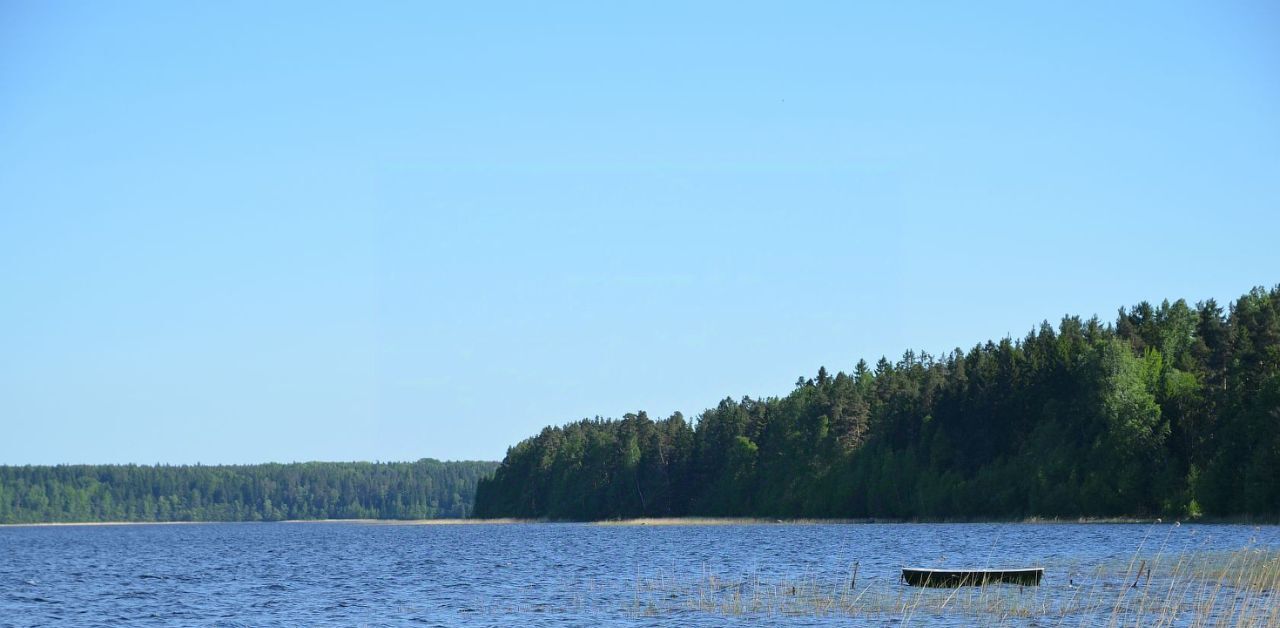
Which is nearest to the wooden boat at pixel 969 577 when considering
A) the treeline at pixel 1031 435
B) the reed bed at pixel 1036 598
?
the reed bed at pixel 1036 598

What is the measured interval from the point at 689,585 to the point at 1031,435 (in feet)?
233

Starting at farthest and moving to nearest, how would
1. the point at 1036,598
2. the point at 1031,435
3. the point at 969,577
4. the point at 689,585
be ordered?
the point at 1031,435, the point at 689,585, the point at 969,577, the point at 1036,598

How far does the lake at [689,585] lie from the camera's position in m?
37.2

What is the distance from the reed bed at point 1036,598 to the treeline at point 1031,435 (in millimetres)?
46578

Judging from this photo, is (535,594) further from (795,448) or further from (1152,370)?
(795,448)

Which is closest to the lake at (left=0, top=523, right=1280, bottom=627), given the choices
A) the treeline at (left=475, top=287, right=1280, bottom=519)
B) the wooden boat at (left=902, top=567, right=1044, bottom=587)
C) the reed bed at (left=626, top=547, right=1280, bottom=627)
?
the reed bed at (left=626, top=547, right=1280, bottom=627)

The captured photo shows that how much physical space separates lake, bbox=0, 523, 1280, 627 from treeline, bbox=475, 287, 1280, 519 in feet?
33.8

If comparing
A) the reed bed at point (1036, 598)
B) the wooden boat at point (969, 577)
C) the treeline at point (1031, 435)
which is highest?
the treeline at point (1031, 435)

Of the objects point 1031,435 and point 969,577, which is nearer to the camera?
point 969,577

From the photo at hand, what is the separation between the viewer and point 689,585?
48125 millimetres

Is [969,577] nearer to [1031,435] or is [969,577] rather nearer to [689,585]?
[689,585]

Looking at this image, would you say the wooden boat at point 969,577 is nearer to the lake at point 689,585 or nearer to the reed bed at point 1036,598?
the reed bed at point 1036,598

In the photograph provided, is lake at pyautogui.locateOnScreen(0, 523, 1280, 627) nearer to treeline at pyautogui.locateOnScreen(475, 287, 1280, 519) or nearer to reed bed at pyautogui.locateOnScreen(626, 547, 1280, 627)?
reed bed at pyautogui.locateOnScreen(626, 547, 1280, 627)

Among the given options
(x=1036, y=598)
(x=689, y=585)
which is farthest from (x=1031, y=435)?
(x=1036, y=598)
